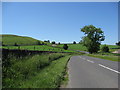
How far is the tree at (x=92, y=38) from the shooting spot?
78.2 meters

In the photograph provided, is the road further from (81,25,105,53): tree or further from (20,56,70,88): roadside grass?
(81,25,105,53): tree

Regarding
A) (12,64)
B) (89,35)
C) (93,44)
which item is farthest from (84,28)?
(12,64)

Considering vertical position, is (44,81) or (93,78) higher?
(44,81)

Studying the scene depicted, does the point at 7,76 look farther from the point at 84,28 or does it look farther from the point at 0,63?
the point at 84,28

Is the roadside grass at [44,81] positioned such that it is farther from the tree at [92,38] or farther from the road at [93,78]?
the tree at [92,38]

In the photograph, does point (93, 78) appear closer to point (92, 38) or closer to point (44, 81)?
point (44, 81)

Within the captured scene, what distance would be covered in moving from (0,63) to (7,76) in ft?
3.18

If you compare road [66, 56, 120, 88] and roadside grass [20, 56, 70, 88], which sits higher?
roadside grass [20, 56, 70, 88]

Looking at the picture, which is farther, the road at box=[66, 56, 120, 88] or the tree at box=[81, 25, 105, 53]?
the tree at box=[81, 25, 105, 53]

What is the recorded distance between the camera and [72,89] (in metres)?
6.84

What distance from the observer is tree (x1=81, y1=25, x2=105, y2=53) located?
257 feet

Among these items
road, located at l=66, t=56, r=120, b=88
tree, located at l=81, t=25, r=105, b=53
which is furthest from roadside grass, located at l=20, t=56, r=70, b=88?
tree, located at l=81, t=25, r=105, b=53

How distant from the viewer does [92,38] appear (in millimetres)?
80250

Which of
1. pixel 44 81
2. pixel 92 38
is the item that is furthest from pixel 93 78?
pixel 92 38
